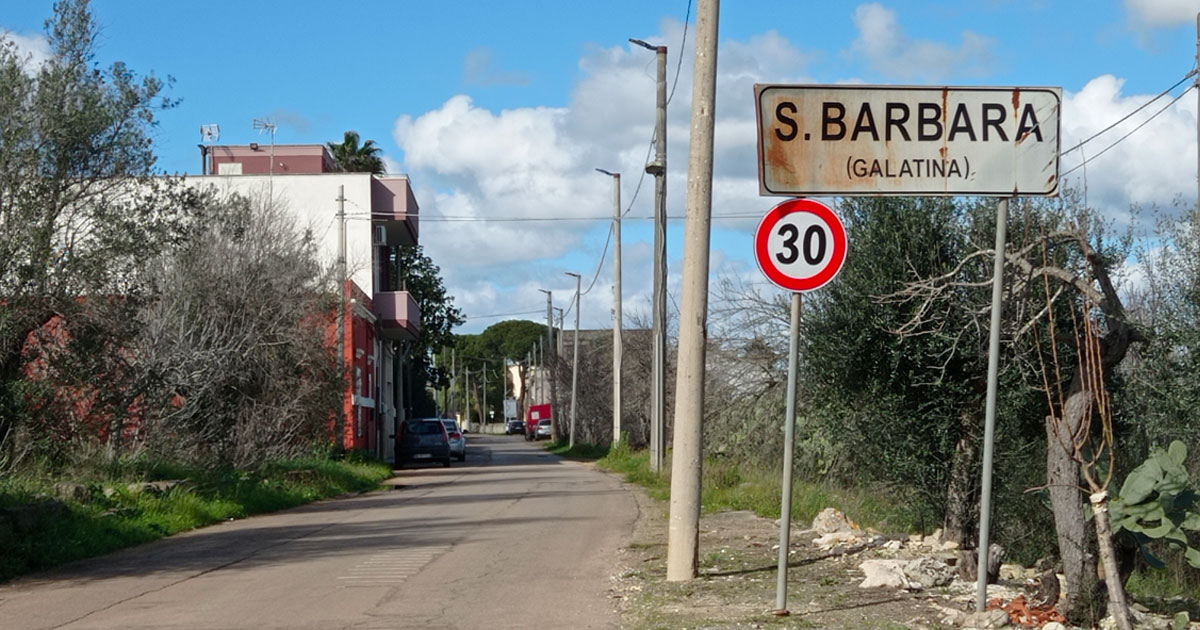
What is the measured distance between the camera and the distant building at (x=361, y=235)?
37344 mm

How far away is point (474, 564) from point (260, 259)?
47.4ft

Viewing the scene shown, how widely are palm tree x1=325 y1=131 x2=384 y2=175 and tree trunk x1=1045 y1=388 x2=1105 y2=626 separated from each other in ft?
166

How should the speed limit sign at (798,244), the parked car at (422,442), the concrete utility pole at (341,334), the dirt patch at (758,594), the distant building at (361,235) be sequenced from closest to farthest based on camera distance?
the dirt patch at (758,594) → the speed limit sign at (798,244) → the concrete utility pole at (341,334) → the distant building at (361,235) → the parked car at (422,442)

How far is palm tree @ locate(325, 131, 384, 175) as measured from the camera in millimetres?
57219

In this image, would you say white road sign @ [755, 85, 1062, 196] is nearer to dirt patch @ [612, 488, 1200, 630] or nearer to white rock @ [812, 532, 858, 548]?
dirt patch @ [612, 488, 1200, 630]

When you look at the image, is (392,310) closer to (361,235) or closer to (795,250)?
(361,235)

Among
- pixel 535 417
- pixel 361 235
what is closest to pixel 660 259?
pixel 361 235

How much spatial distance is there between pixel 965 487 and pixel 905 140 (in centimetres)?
539

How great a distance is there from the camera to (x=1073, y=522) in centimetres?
838

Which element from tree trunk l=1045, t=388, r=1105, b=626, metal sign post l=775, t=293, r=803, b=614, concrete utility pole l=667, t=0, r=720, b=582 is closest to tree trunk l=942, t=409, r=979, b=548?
concrete utility pole l=667, t=0, r=720, b=582

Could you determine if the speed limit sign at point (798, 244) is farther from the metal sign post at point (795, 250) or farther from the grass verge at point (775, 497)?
the grass verge at point (775, 497)

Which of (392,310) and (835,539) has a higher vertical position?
(392,310)

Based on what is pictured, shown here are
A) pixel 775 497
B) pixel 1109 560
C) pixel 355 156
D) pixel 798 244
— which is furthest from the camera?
pixel 355 156

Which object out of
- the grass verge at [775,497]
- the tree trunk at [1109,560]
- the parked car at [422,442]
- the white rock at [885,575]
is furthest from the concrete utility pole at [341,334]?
the tree trunk at [1109,560]
